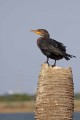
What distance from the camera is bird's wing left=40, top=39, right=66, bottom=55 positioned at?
16.6 m

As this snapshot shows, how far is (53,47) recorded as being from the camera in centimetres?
1672

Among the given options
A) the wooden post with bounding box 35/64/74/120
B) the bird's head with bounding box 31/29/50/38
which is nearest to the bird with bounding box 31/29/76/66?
the bird's head with bounding box 31/29/50/38

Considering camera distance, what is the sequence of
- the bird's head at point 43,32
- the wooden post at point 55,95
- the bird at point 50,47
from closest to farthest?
the wooden post at point 55,95, the bird at point 50,47, the bird's head at point 43,32

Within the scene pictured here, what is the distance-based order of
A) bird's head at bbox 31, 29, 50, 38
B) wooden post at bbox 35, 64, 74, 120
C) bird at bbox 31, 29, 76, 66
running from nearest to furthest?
wooden post at bbox 35, 64, 74, 120 → bird at bbox 31, 29, 76, 66 → bird's head at bbox 31, 29, 50, 38

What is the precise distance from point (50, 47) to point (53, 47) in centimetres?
11

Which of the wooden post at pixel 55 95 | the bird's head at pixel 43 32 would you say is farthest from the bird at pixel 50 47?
the wooden post at pixel 55 95

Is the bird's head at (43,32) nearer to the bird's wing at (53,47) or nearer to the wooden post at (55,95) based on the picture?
the bird's wing at (53,47)

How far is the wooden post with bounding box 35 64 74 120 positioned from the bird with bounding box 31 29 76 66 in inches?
28.6

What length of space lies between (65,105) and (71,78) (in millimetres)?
599

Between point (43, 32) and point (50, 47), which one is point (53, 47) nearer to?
point (50, 47)

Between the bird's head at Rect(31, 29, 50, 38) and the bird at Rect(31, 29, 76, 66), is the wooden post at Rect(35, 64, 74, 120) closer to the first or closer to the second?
the bird at Rect(31, 29, 76, 66)

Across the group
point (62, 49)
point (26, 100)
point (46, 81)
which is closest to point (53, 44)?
point (62, 49)

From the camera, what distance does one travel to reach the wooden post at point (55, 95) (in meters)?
15.6

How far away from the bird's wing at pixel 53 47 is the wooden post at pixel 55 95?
0.90 m
